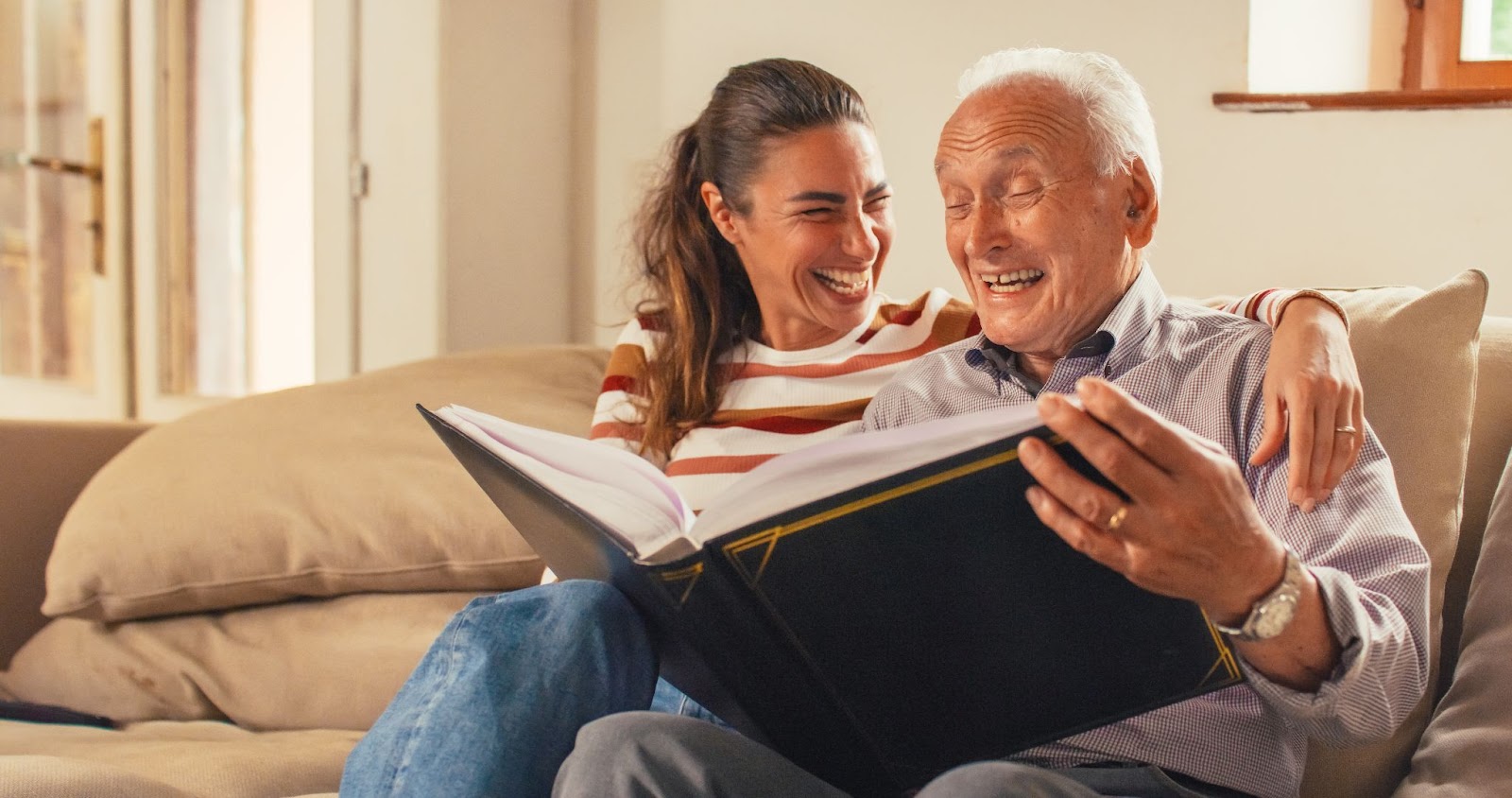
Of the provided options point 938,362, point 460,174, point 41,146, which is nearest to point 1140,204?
point 938,362

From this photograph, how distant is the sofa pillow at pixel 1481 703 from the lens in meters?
1.00

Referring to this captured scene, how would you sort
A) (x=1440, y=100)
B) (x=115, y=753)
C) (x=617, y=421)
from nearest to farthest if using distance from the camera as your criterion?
(x=115, y=753) < (x=617, y=421) < (x=1440, y=100)

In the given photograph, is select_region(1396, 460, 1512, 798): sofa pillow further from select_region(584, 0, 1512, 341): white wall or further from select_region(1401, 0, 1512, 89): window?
select_region(1401, 0, 1512, 89): window

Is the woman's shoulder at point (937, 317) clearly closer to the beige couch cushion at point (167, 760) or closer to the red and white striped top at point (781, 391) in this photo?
the red and white striped top at point (781, 391)

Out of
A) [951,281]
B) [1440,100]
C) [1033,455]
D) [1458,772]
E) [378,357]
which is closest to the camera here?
[1033,455]

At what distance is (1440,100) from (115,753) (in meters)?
1.88

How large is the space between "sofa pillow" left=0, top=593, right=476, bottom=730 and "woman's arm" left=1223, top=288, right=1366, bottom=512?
1.03 meters

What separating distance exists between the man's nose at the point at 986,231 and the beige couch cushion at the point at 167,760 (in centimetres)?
87

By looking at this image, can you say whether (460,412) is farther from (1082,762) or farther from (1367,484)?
(1367,484)

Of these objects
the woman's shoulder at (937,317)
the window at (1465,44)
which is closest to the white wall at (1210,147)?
the window at (1465,44)

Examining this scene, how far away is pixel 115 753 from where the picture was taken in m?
1.37

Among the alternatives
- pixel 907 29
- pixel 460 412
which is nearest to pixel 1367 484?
pixel 460 412

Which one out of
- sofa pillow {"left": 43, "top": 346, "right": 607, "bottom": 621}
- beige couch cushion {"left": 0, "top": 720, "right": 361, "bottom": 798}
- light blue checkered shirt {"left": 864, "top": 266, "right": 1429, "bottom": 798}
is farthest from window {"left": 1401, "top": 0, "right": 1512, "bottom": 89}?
beige couch cushion {"left": 0, "top": 720, "right": 361, "bottom": 798}

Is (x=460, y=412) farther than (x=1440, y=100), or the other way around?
(x=1440, y=100)
